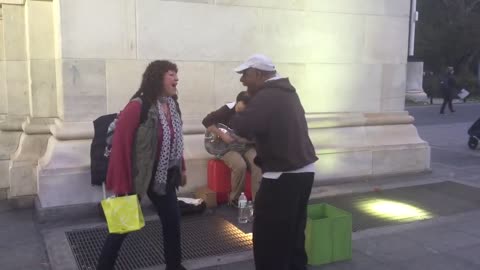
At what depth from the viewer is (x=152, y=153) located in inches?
152

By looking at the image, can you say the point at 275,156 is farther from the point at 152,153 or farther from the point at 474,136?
the point at 474,136

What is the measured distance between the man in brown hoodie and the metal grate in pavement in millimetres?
1419

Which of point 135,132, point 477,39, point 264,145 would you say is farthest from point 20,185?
point 477,39

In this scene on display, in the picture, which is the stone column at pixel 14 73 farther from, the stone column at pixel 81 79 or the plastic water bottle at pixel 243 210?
the plastic water bottle at pixel 243 210

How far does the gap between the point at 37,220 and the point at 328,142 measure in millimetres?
4144

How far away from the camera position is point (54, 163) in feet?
19.4

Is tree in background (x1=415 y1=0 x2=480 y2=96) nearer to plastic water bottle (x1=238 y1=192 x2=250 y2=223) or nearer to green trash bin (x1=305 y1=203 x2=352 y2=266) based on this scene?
plastic water bottle (x1=238 y1=192 x2=250 y2=223)

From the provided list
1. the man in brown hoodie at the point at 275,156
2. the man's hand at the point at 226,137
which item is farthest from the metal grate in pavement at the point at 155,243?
the man in brown hoodie at the point at 275,156

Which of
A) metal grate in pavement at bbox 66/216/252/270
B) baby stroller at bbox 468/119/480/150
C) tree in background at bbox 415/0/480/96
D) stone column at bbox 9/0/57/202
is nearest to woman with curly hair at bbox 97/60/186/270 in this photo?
metal grate in pavement at bbox 66/216/252/270

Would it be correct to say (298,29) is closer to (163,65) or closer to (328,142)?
(328,142)

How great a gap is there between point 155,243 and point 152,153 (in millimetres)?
1605

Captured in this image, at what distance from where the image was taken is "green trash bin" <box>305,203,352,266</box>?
4.44m

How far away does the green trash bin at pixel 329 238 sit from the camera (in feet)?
14.6

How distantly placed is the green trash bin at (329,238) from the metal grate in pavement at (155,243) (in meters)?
0.78
